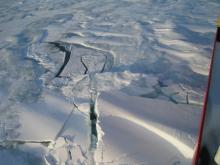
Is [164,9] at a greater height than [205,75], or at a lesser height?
greater

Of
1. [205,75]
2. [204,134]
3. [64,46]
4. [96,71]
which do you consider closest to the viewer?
[204,134]

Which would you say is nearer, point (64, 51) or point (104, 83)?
point (104, 83)

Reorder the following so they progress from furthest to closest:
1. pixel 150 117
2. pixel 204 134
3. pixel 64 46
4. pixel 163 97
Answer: pixel 64 46, pixel 163 97, pixel 150 117, pixel 204 134

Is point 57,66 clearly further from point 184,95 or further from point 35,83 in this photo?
point 184,95

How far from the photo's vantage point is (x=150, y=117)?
1821 mm

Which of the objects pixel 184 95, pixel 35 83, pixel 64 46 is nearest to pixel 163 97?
pixel 184 95

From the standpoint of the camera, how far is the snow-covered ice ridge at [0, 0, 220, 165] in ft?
5.37

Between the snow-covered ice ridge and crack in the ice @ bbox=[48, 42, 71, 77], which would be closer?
the snow-covered ice ridge

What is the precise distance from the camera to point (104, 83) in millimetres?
2246

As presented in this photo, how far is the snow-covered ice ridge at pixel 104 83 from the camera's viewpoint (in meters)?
1.64

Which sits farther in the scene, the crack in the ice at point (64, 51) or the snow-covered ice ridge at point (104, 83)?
the crack in the ice at point (64, 51)

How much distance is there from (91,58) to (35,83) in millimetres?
606

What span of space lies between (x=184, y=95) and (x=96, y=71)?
80cm

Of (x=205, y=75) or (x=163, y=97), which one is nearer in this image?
(x=163, y=97)
